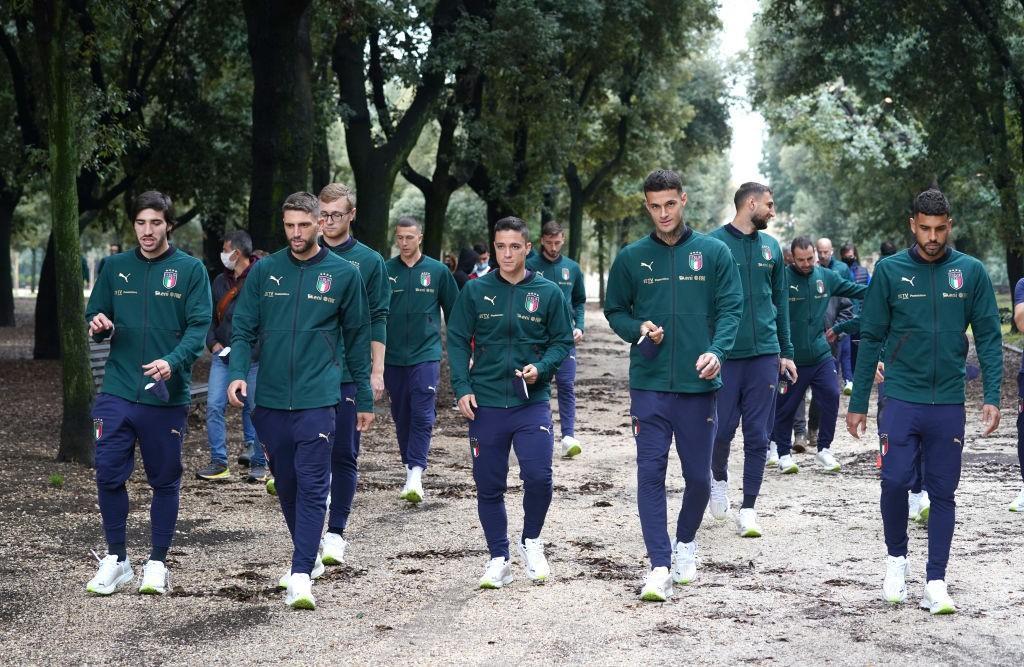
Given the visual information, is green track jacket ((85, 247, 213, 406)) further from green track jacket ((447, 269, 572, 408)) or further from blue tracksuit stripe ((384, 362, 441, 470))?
blue tracksuit stripe ((384, 362, 441, 470))

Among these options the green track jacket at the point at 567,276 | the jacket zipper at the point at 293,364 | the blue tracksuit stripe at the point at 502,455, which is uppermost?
the green track jacket at the point at 567,276

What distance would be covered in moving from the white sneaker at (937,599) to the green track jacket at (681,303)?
1443 mm

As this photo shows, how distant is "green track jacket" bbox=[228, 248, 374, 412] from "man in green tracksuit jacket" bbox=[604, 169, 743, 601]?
1467mm

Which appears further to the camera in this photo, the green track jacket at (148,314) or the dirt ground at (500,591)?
the green track jacket at (148,314)

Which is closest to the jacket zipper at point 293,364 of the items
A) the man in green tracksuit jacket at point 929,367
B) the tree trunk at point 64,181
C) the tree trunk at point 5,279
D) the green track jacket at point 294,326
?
the green track jacket at point 294,326

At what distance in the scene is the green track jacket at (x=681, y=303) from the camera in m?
6.88

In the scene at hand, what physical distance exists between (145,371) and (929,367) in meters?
3.97

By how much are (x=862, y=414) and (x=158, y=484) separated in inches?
145

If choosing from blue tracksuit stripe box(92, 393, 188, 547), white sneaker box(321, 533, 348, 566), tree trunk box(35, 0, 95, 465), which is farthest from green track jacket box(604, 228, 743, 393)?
tree trunk box(35, 0, 95, 465)

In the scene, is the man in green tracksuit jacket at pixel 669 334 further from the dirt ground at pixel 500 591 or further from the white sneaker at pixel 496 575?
the white sneaker at pixel 496 575

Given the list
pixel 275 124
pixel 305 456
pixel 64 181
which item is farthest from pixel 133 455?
pixel 275 124

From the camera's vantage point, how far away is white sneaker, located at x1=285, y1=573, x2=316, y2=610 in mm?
6629

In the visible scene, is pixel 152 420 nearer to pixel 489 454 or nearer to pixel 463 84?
pixel 489 454

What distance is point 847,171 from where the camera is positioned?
141 feet
